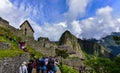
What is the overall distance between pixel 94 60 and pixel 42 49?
23.6 metres

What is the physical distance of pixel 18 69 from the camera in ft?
123

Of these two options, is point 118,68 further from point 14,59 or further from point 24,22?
point 24,22

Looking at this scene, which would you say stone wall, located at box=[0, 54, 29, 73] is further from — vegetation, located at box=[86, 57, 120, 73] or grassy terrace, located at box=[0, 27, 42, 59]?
vegetation, located at box=[86, 57, 120, 73]

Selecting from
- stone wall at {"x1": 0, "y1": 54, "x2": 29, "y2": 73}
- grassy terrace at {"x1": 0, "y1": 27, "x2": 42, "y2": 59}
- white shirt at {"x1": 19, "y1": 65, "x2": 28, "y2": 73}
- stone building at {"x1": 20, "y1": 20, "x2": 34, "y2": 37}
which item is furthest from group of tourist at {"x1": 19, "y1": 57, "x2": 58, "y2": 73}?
stone building at {"x1": 20, "y1": 20, "x2": 34, "y2": 37}

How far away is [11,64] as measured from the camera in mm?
34812

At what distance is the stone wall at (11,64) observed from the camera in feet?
106

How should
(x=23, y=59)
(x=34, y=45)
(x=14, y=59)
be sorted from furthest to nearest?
(x=34, y=45) < (x=23, y=59) < (x=14, y=59)

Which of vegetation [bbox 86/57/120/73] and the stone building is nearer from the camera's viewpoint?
vegetation [bbox 86/57/120/73]

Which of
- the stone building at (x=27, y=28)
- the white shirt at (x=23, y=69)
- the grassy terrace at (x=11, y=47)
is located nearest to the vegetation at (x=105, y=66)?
the grassy terrace at (x=11, y=47)

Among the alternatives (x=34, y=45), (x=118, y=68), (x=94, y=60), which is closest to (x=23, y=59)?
(x=118, y=68)

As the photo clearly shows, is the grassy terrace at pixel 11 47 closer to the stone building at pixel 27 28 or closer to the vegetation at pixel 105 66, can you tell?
the vegetation at pixel 105 66

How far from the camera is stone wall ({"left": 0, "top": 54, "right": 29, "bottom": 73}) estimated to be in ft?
106

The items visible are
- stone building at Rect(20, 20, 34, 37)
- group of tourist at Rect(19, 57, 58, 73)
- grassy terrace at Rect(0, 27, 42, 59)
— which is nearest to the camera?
grassy terrace at Rect(0, 27, 42, 59)

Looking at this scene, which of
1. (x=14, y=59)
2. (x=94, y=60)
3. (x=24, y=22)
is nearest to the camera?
(x=14, y=59)
